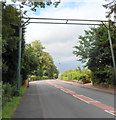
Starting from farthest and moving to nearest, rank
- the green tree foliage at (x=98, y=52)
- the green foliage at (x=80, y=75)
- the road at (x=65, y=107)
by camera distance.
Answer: the green foliage at (x=80, y=75) → the green tree foliage at (x=98, y=52) → the road at (x=65, y=107)

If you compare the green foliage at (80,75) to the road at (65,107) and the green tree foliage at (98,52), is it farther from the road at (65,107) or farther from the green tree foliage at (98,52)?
the road at (65,107)

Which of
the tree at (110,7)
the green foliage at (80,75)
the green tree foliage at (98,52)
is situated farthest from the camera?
the green foliage at (80,75)

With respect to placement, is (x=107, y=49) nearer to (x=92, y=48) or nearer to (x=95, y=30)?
(x=92, y=48)

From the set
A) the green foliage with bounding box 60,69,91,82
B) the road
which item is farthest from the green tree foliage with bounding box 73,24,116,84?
the road

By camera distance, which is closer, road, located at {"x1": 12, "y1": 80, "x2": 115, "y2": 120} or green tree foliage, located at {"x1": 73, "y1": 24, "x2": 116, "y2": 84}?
road, located at {"x1": 12, "y1": 80, "x2": 115, "y2": 120}

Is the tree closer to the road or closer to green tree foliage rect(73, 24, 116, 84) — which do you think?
green tree foliage rect(73, 24, 116, 84)

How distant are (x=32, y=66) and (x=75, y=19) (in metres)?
16.8

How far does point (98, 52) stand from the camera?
75.4 feet

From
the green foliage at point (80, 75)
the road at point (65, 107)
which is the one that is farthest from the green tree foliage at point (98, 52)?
the road at point (65, 107)

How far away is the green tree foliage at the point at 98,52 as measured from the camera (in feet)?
71.5

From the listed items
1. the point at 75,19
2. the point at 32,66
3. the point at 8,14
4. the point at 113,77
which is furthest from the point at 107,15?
the point at 32,66

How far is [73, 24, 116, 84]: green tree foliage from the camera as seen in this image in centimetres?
2178

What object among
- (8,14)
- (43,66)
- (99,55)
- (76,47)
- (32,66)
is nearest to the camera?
(8,14)

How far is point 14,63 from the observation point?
16.2 meters
